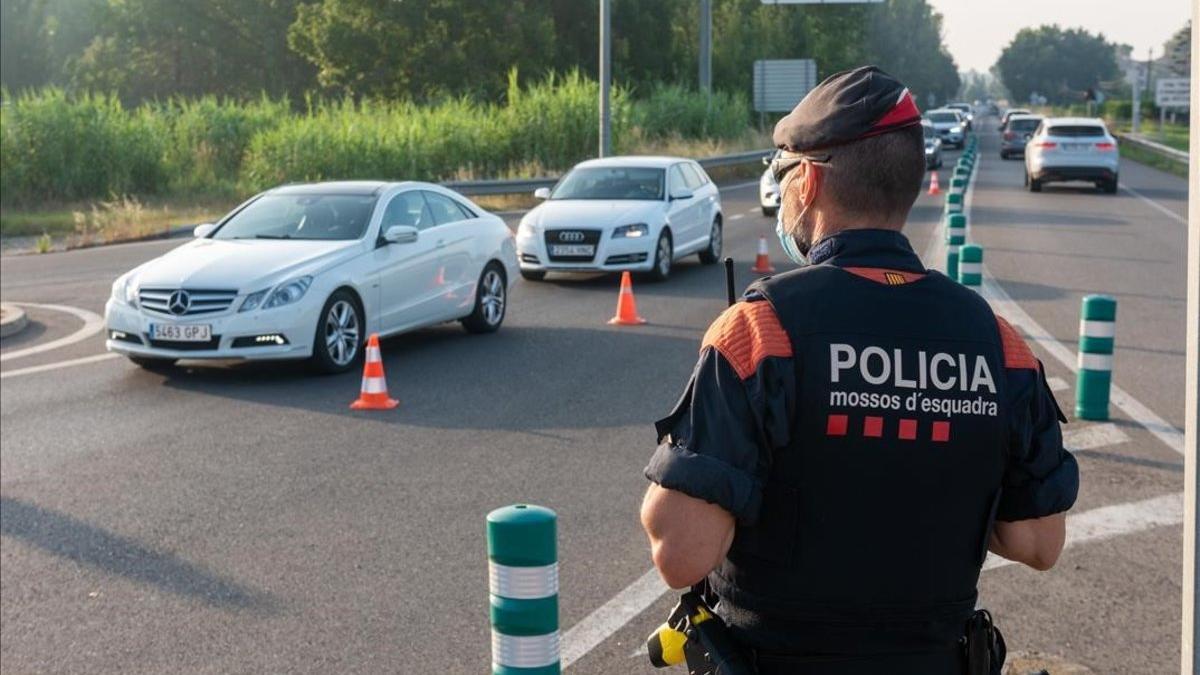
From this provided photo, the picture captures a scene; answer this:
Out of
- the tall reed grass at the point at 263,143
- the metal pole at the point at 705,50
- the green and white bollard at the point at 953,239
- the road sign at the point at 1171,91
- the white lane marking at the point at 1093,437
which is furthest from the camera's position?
the metal pole at the point at 705,50

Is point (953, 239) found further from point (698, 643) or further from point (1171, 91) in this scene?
point (1171, 91)

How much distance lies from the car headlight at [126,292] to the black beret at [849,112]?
1012cm

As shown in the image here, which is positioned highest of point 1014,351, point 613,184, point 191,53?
point 191,53

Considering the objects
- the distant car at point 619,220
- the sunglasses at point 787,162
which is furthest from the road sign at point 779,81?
the sunglasses at point 787,162

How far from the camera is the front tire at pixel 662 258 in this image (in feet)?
61.5

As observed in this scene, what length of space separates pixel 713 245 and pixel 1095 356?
11684 millimetres

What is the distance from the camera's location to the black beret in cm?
249

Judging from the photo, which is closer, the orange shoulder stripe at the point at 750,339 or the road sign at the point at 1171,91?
the orange shoulder stripe at the point at 750,339

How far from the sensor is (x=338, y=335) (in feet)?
40.5

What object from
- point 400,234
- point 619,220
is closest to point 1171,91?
point 619,220

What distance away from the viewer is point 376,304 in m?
12.9

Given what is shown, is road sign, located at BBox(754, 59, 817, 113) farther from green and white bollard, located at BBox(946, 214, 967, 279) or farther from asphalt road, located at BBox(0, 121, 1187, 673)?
asphalt road, located at BBox(0, 121, 1187, 673)

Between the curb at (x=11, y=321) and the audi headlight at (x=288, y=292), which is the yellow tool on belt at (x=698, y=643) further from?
the curb at (x=11, y=321)

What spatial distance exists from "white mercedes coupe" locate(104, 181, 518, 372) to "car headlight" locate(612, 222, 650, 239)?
10.9 ft
